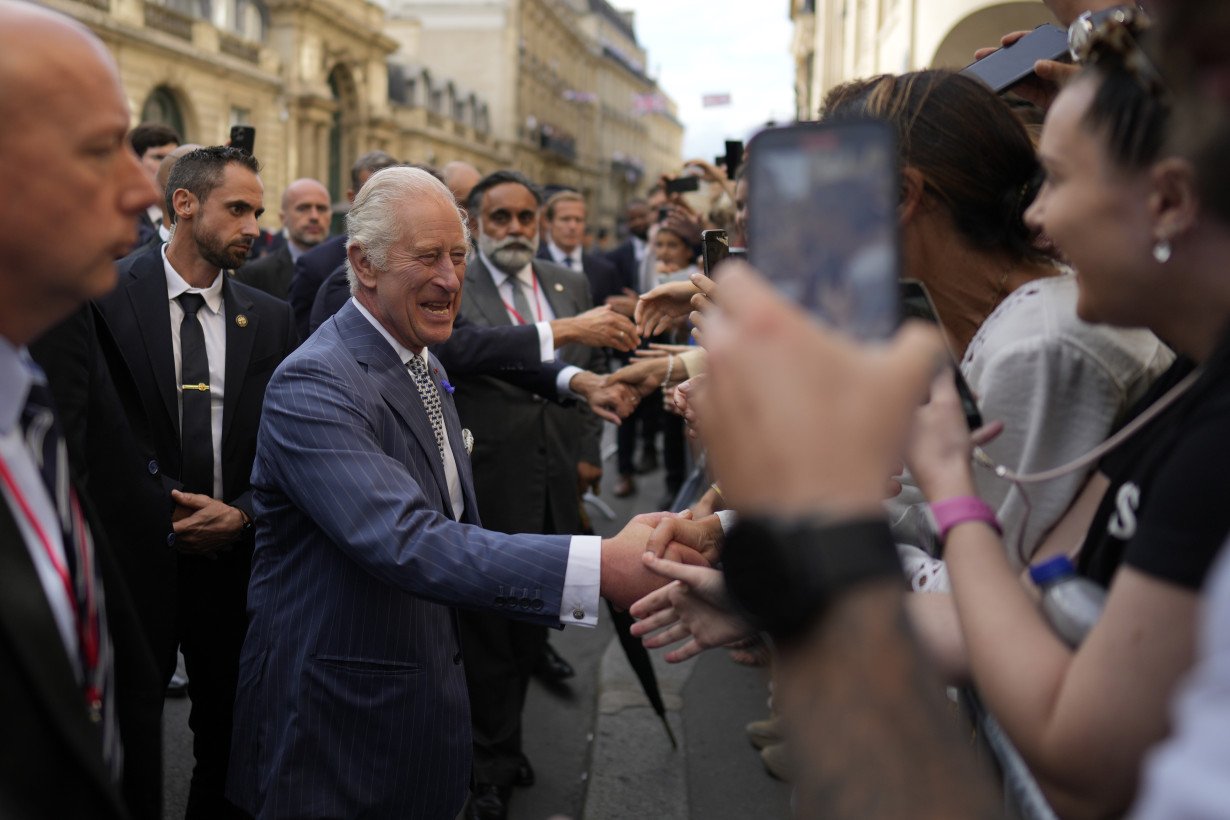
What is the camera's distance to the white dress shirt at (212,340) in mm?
3949

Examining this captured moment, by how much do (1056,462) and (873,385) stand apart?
46.1 inches

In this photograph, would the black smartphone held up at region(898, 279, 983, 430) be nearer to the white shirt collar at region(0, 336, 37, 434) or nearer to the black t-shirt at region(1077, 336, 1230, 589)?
the black t-shirt at region(1077, 336, 1230, 589)

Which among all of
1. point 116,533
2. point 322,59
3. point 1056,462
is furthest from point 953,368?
point 322,59

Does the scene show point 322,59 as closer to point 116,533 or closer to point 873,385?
point 116,533

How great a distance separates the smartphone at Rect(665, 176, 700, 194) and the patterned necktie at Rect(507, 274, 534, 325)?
234cm

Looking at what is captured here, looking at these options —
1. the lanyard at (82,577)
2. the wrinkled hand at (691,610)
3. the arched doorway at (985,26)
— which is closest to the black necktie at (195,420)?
the wrinkled hand at (691,610)

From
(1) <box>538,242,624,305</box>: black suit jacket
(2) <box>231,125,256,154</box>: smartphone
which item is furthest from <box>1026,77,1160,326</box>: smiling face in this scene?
(1) <box>538,242,624,305</box>: black suit jacket

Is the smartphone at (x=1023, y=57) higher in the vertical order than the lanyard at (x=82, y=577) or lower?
higher

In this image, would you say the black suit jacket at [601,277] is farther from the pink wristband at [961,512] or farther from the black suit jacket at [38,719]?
the black suit jacket at [38,719]

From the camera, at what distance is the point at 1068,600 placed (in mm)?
1264

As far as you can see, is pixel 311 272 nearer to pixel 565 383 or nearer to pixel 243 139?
pixel 243 139

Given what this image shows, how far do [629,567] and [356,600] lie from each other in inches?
26.7

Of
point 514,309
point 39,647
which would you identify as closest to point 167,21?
point 514,309

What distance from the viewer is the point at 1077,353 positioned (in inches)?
74.0
